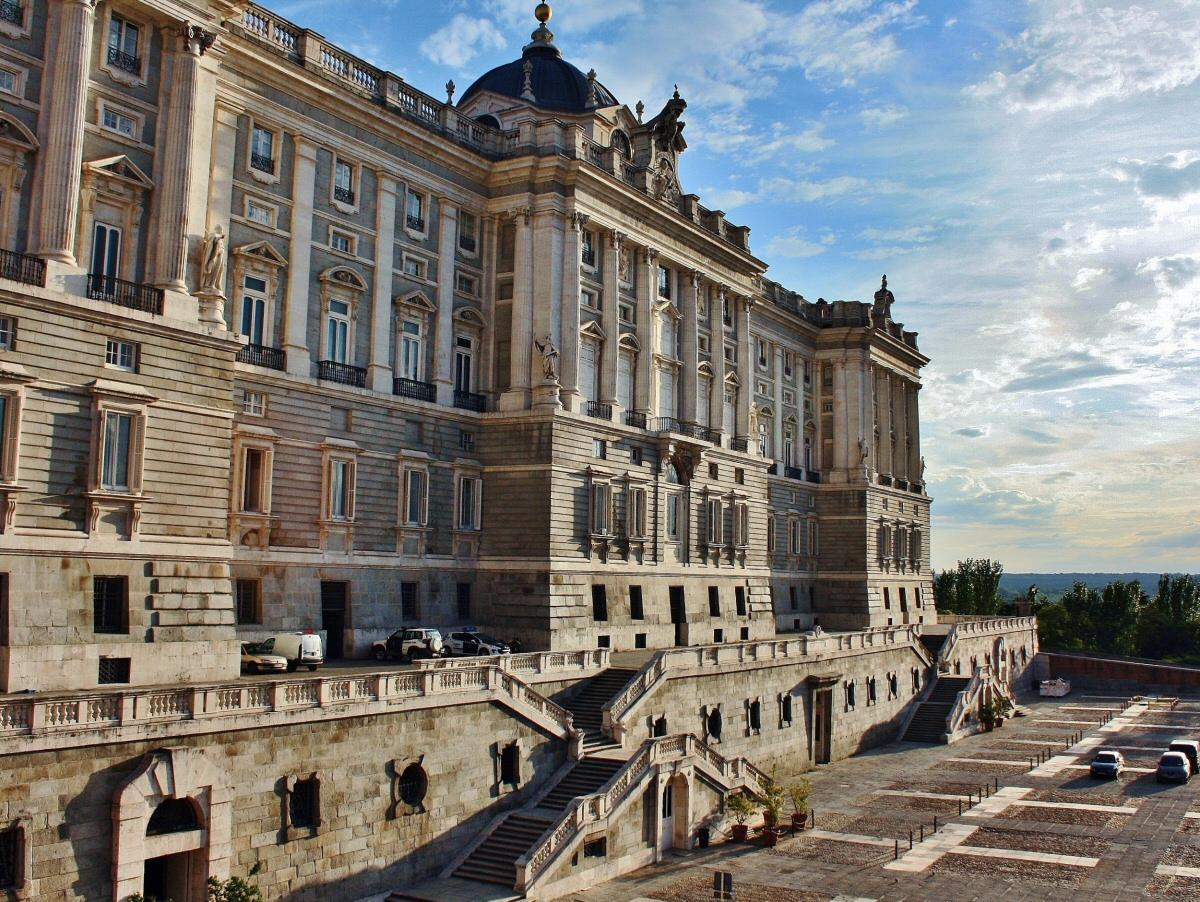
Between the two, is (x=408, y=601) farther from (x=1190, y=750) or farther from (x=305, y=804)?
(x=1190, y=750)

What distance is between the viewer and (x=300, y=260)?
43031mm

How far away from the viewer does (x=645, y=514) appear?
55.1 metres

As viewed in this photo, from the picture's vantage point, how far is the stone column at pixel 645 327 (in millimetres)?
56344

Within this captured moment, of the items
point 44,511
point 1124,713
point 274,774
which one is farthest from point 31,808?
point 1124,713

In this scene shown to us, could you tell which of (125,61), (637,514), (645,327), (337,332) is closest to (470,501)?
(637,514)

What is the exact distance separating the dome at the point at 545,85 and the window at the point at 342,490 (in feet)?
85.1

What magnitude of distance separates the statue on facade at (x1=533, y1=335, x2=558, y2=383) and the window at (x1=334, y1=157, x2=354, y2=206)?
10127mm

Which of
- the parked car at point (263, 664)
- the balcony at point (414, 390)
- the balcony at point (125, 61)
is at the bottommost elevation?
the parked car at point (263, 664)

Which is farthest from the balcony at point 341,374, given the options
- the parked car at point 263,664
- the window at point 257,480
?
the parked car at point 263,664

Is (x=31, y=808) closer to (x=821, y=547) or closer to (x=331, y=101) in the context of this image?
(x=331, y=101)

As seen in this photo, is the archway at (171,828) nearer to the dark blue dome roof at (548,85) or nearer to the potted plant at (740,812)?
the potted plant at (740,812)

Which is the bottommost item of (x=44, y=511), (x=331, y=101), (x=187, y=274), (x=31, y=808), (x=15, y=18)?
(x=31, y=808)

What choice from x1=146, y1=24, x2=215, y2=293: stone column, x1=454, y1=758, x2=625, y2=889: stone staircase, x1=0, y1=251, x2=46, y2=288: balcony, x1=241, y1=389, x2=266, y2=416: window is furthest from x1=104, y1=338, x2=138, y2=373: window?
x1=454, y1=758, x2=625, y2=889: stone staircase

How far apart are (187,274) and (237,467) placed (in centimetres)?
735
